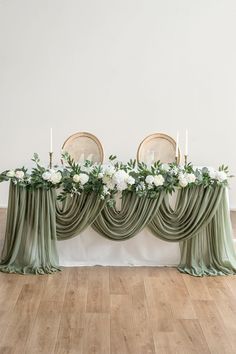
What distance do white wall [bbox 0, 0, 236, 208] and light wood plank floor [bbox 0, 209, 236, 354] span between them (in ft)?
8.47

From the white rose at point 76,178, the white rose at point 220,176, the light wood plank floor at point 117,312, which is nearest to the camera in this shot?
the light wood plank floor at point 117,312

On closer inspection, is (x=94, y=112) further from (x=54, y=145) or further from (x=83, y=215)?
(x=83, y=215)

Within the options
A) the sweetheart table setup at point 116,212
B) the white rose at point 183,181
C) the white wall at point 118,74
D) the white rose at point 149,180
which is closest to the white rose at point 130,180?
the sweetheart table setup at point 116,212

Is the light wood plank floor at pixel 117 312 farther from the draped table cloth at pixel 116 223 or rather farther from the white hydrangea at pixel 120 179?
the white hydrangea at pixel 120 179

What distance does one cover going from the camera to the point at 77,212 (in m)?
4.23

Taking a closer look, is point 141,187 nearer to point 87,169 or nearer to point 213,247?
point 87,169

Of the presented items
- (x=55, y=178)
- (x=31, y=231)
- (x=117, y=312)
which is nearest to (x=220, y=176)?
(x=55, y=178)

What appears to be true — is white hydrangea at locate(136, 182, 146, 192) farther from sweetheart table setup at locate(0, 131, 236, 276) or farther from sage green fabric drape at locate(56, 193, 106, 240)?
sage green fabric drape at locate(56, 193, 106, 240)

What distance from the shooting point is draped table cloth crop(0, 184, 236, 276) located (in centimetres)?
421

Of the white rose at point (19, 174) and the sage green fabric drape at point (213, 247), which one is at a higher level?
the white rose at point (19, 174)

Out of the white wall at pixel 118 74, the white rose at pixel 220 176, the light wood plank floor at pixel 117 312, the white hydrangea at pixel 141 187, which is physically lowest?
the light wood plank floor at pixel 117 312

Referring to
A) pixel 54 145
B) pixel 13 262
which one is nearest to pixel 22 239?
pixel 13 262

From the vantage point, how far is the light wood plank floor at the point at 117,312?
3045 millimetres

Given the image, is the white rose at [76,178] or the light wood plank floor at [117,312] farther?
the white rose at [76,178]
